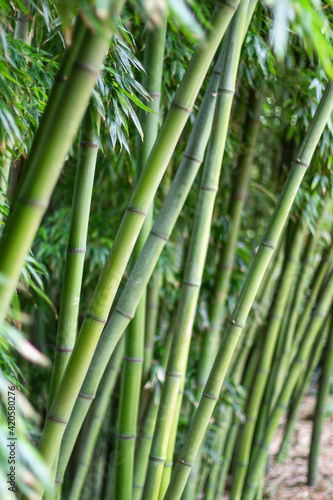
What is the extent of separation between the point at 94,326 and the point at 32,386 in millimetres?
1744

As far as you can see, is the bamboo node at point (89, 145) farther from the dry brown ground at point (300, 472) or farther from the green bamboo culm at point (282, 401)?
the dry brown ground at point (300, 472)

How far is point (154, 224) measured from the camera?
3.57ft

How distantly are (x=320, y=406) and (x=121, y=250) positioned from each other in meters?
2.22

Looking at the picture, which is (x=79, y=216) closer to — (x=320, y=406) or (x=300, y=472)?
(x=320, y=406)

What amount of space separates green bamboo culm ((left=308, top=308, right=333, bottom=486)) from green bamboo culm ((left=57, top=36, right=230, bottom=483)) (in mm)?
1850

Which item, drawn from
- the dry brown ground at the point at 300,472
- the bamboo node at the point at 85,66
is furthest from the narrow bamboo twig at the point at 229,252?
the bamboo node at the point at 85,66

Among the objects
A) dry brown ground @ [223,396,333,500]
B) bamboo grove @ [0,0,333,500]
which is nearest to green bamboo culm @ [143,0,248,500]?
bamboo grove @ [0,0,333,500]

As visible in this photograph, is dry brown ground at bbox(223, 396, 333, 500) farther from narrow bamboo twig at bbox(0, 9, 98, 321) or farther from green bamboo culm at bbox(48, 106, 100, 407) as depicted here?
narrow bamboo twig at bbox(0, 9, 98, 321)

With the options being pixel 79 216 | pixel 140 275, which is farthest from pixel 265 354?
pixel 79 216

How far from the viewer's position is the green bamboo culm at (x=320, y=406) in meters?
2.62

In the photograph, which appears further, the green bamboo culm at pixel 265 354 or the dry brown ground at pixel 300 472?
the dry brown ground at pixel 300 472

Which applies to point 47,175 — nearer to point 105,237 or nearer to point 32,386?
point 105,237

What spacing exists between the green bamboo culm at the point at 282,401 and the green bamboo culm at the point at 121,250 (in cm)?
154

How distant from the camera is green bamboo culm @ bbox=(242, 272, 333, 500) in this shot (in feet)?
7.08
